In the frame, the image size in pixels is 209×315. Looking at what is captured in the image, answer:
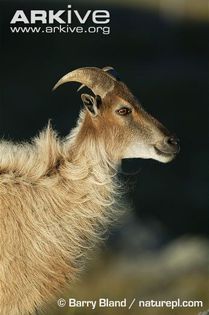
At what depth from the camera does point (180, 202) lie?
9.88 meters

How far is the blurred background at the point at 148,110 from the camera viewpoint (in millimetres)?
9758

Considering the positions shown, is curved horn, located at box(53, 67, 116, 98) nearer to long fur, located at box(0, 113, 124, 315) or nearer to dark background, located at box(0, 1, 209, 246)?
dark background, located at box(0, 1, 209, 246)

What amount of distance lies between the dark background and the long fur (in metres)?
0.21

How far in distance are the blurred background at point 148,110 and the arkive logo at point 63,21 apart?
0.14ft

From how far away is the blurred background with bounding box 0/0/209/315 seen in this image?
32.0 ft

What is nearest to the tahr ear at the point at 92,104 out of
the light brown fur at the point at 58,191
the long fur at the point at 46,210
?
the light brown fur at the point at 58,191

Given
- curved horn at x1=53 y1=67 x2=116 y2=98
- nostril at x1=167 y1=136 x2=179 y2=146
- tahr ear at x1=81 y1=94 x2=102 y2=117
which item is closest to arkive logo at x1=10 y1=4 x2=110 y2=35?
curved horn at x1=53 y1=67 x2=116 y2=98

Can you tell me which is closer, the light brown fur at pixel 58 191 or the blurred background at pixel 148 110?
the light brown fur at pixel 58 191

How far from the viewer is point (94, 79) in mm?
9664

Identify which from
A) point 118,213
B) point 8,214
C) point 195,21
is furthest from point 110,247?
point 195,21

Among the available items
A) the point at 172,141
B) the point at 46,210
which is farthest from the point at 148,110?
the point at 46,210

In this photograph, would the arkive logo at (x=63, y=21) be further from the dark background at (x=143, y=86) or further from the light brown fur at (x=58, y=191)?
the light brown fur at (x=58, y=191)

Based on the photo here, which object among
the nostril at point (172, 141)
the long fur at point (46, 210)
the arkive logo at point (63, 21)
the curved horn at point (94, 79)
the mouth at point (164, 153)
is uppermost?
the arkive logo at point (63, 21)

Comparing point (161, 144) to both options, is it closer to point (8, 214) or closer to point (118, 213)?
point (118, 213)
